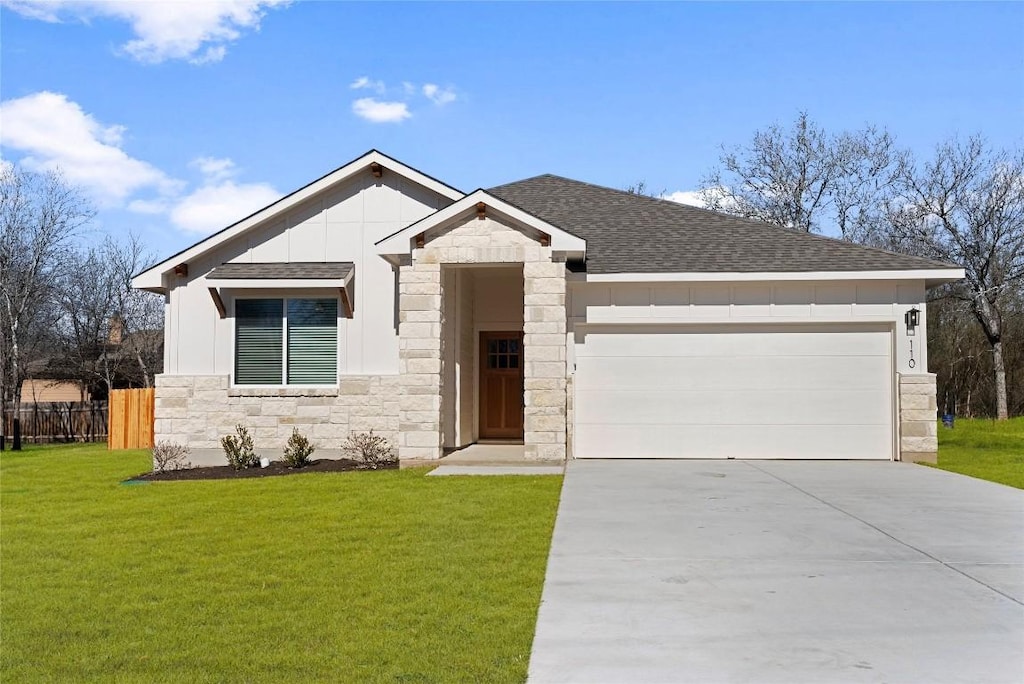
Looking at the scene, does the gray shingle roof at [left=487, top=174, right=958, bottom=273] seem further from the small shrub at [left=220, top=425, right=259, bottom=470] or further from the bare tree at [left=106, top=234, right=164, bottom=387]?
the bare tree at [left=106, top=234, right=164, bottom=387]

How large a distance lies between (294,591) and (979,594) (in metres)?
4.84

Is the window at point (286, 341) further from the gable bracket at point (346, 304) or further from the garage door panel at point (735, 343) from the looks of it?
the garage door panel at point (735, 343)

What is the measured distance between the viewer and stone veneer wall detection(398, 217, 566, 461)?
44.6ft

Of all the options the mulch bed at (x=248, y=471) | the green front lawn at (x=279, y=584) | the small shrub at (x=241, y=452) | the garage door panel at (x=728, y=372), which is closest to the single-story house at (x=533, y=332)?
the garage door panel at (x=728, y=372)

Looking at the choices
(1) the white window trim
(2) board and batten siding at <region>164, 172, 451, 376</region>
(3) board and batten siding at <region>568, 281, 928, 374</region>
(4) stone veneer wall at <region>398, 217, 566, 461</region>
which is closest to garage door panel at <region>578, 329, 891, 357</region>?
(3) board and batten siding at <region>568, 281, 928, 374</region>

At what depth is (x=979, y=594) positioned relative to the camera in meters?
6.03

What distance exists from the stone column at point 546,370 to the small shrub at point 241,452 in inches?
187

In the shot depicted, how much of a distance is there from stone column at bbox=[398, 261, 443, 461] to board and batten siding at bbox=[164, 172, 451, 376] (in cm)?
208

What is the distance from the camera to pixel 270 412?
15891mm

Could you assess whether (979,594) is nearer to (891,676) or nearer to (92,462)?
(891,676)

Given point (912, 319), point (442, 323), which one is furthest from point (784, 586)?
point (912, 319)

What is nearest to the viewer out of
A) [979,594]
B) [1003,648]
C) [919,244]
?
[1003,648]

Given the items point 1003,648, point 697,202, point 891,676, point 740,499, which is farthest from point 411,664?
point 697,202

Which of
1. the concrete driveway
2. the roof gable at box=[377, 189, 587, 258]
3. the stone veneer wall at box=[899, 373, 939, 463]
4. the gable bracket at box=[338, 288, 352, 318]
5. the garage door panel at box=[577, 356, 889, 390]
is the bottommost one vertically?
the concrete driveway
